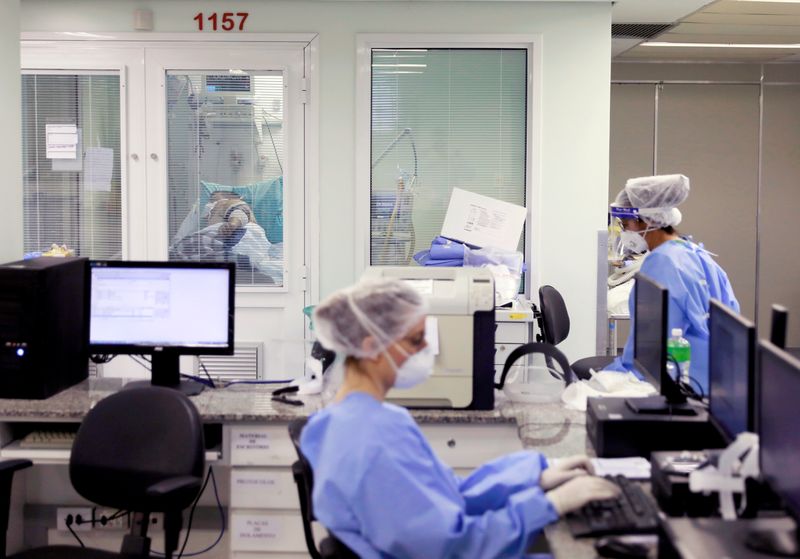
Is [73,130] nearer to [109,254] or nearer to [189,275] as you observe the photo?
[109,254]

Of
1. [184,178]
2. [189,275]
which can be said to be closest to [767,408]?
[189,275]

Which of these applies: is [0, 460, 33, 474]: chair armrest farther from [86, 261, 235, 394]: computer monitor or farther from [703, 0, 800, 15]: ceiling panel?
[703, 0, 800, 15]: ceiling panel

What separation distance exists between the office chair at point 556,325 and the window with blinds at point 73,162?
237 centimetres

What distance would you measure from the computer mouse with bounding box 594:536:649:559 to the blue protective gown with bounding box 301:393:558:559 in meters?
0.12

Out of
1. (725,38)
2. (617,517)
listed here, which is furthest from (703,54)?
(617,517)

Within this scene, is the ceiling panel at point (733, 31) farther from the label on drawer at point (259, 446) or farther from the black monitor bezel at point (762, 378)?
the black monitor bezel at point (762, 378)

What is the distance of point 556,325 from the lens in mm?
4535

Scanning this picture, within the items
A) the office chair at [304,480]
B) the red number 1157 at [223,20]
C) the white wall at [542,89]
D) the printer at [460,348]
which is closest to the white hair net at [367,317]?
the office chair at [304,480]

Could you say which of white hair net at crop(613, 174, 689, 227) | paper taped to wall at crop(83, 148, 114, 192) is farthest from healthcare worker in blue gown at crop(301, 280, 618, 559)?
paper taped to wall at crop(83, 148, 114, 192)

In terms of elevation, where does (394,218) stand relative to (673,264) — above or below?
above

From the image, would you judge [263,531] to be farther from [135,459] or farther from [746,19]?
[746,19]

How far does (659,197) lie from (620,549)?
223cm

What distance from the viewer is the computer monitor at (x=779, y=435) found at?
158 cm

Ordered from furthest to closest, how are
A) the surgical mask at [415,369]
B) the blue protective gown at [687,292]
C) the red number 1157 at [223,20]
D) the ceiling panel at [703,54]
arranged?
the ceiling panel at [703,54] < the red number 1157 at [223,20] < the blue protective gown at [687,292] < the surgical mask at [415,369]
